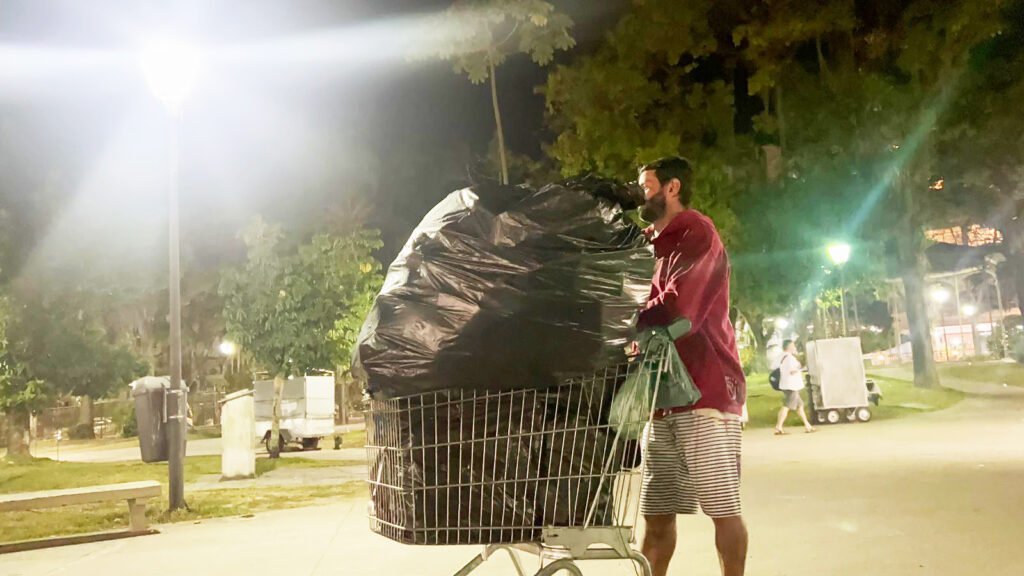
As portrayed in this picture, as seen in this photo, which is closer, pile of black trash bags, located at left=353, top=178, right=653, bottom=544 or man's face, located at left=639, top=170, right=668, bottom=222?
pile of black trash bags, located at left=353, top=178, right=653, bottom=544

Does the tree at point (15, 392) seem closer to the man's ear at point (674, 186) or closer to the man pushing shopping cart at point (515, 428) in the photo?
the man pushing shopping cart at point (515, 428)

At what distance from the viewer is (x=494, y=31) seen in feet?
49.9

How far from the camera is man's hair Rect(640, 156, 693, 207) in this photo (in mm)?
3627

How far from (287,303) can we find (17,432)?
24.0 feet

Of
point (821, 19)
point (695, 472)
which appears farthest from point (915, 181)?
point (695, 472)

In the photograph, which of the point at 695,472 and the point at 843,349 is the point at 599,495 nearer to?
the point at 695,472

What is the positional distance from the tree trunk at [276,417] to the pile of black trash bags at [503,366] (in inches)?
564

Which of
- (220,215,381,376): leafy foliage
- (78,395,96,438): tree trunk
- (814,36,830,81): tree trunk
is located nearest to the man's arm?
(220,215,381,376): leafy foliage

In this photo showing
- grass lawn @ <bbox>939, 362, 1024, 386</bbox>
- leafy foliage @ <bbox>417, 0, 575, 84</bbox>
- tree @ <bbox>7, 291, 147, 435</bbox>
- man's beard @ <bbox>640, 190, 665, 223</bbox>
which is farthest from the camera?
grass lawn @ <bbox>939, 362, 1024, 386</bbox>

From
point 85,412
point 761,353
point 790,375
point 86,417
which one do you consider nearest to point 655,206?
point 790,375

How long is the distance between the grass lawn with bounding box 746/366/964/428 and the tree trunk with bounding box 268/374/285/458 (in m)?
9.31

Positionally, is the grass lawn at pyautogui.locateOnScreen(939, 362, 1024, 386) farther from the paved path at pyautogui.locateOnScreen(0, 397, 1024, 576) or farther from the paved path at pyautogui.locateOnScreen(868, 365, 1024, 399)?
the paved path at pyautogui.locateOnScreen(0, 397, 1024, 576)

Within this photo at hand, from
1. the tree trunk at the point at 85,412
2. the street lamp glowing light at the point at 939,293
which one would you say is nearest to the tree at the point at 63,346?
the tree trunk at the point at 85,412

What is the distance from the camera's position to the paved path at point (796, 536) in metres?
5.27
